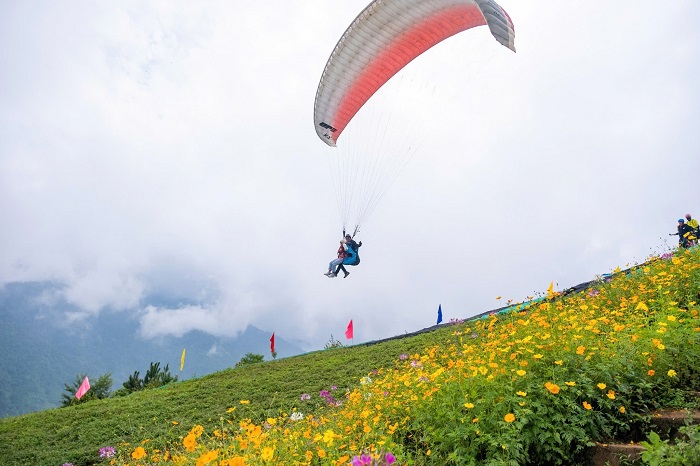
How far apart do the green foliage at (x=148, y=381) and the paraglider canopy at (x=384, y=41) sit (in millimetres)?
14945

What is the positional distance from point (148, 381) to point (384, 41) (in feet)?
63.4

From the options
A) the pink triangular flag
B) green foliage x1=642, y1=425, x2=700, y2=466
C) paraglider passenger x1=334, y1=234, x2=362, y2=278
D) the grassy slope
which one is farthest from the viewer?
the pink triangular flag

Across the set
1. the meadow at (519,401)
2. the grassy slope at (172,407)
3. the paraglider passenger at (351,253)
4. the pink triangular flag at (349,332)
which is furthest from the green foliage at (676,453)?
the pink triangular flag at (349,332)

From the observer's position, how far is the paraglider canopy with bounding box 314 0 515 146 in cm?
1017

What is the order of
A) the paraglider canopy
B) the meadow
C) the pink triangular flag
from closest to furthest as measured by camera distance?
the meadow
the paraglider canopy
the pink triangular flag

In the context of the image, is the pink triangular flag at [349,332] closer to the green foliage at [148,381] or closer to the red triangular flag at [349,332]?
the red triangular flag at [349,332]

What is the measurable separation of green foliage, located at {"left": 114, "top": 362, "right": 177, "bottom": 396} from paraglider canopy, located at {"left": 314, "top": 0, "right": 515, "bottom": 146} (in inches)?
588

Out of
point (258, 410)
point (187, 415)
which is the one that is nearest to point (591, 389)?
point (258, 410)

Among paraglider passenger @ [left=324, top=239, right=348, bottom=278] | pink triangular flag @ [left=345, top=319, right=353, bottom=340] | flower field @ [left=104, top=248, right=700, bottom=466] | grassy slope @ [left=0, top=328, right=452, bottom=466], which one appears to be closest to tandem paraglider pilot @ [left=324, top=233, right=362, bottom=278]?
paraglider passenger @ [left=324, top=239, right=348, bottom=278]

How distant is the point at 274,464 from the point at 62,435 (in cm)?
1171

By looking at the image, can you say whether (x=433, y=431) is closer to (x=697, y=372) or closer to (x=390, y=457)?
(x=390, y=457)

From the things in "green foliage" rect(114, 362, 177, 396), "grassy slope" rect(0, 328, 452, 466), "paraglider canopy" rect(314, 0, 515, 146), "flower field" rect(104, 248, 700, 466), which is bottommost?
"flower field" rect(104, 248, 700, 466)

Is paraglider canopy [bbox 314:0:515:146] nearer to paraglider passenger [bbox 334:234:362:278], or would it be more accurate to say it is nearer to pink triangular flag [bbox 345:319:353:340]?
paraglider passenger [bbox 334:234:362:278]

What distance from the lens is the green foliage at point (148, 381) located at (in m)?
21.7
